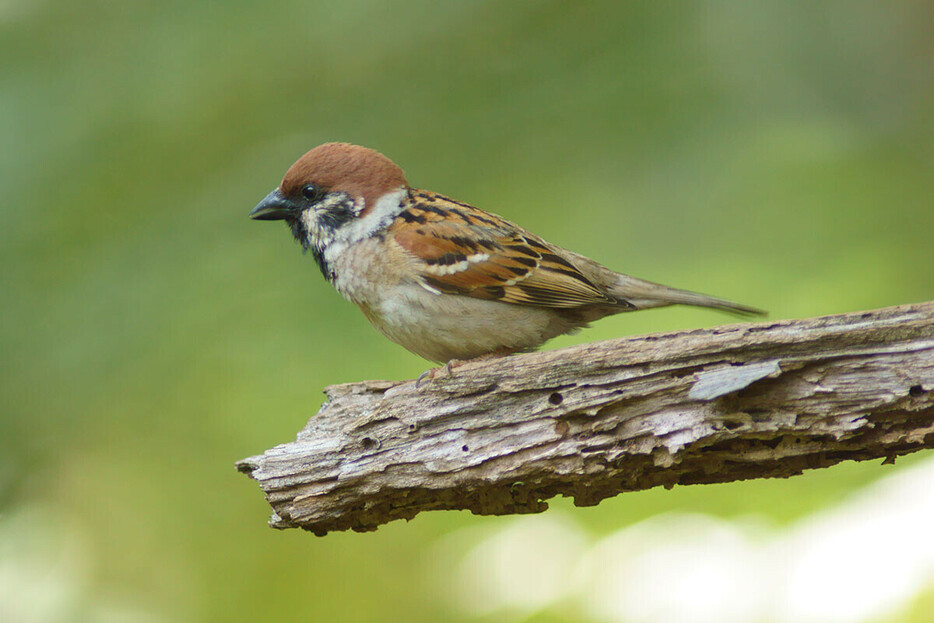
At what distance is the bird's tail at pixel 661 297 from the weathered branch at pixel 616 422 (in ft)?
2.35

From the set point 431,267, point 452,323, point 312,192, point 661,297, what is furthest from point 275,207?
point 661,297

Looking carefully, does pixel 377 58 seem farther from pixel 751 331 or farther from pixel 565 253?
pixel 751 331

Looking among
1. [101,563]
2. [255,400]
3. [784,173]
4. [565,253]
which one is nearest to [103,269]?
[255,400]

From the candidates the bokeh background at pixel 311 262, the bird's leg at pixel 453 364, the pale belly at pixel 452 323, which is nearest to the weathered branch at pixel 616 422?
the bird's leg at pixel 453 364

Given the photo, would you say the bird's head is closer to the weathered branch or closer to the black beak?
the black beak

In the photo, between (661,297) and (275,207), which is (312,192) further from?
(661,297)

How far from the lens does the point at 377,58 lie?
3617 mm

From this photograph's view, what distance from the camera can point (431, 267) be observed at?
7.79 feet

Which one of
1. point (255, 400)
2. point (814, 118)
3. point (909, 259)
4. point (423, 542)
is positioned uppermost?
point (814, 118)

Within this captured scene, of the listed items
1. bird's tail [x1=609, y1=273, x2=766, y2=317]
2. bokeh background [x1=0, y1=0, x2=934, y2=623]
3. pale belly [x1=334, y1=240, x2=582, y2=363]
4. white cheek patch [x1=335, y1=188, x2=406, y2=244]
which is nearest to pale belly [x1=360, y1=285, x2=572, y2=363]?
pale belly [x1=334, y1=240, x2=582, y2=363]

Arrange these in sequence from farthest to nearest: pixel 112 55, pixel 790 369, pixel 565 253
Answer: pixel 112 55 → pixel 565 253 → pixel 790 369

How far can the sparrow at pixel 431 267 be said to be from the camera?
2.38m

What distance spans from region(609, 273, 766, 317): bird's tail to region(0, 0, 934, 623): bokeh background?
46cm

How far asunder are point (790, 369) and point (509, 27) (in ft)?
7.70
